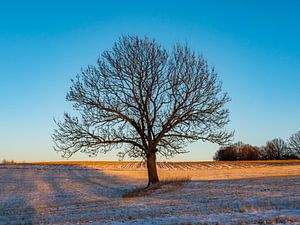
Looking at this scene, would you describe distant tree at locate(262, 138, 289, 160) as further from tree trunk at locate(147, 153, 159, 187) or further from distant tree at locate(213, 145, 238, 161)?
tree trunk at locate(147, 153, 159, 187)

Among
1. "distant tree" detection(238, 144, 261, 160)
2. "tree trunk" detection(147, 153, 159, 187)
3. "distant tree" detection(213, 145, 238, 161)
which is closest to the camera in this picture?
"tree trunk" detection(147, 153, 159, 187)

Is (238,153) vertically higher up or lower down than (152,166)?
higher up

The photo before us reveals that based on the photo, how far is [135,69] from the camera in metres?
28.4

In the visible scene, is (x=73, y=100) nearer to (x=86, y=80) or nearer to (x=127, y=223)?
(x=86, y=80)

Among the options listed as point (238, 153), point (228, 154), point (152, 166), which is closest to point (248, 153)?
point (238, 153)

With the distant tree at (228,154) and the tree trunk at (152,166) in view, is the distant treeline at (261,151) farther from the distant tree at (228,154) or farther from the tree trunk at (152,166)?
the tree trunk at (152,166)

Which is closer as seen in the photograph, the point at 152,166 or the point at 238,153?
the point at 152,166

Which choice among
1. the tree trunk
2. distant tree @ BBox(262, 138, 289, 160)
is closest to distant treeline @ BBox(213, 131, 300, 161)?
distant tree @ BBox(262, 138, 289, 160)

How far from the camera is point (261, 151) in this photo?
13088 cm

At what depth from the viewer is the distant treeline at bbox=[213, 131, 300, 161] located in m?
123

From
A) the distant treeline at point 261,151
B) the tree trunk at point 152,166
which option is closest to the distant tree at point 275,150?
the distant treeline at point 261,151

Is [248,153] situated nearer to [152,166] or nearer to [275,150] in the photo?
[275,150]

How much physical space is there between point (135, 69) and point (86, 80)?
4.21 metres

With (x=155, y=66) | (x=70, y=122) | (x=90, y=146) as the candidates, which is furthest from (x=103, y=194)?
(x=155, y=66)
